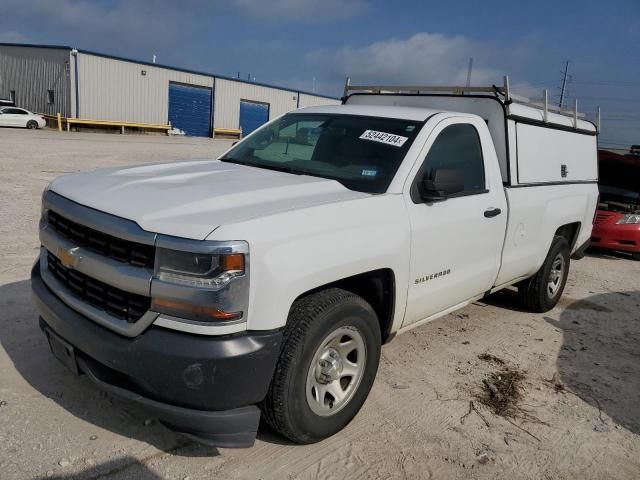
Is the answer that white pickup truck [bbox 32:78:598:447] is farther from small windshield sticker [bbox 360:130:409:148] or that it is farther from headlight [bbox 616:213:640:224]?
headlight [bbox 616:213:640:224]

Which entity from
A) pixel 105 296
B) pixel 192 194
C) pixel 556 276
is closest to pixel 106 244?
pixel 105 296

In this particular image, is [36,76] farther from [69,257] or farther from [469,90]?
[69,257]

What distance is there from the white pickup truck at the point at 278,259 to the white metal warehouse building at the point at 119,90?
31915 millimetres

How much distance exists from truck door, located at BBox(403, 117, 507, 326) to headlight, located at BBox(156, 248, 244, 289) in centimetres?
135

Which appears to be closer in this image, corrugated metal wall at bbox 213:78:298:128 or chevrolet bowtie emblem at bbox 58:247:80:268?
chevrolet bowtie emblem at bbox 58:247:80:268

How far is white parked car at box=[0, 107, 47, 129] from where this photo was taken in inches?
1144

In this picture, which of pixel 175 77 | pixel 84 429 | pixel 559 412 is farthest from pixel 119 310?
pixel 175 77

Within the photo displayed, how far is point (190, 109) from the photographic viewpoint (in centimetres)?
3884

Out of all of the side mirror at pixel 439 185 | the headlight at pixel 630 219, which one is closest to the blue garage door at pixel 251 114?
the headlight at pixel 630 219

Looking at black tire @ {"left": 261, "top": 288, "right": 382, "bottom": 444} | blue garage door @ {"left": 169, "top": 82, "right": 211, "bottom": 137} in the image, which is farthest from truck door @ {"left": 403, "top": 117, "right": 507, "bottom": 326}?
blue garage door @ {"left": 169, "top": 82, "right": 211, "bottom": 137}

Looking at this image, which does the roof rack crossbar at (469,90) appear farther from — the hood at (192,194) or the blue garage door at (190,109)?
the blue garage door at (190,109)

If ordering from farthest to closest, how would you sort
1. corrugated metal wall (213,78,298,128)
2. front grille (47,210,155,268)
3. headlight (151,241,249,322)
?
corrugated metal wall (213,78,298,128) → front grille (47,210,155,268) → headlight (151,241,249,322)

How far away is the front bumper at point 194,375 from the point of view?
2.43 m

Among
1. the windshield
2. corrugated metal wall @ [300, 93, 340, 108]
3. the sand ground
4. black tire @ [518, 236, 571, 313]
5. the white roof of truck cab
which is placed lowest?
the sand ground
